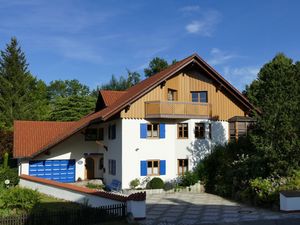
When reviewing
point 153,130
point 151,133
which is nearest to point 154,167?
point 151,133

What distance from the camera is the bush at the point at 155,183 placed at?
26.1 metres

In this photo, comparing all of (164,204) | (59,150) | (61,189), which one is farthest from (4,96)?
(164,204)

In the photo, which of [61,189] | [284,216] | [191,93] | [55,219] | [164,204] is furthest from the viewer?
[191,93]

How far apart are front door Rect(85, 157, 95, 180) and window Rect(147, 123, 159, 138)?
7593mm

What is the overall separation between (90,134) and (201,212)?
16.8 meters

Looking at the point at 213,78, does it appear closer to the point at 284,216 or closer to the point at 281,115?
the point at 281,115

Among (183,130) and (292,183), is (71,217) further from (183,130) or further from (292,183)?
(183,130)

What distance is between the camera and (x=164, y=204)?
20500 mm

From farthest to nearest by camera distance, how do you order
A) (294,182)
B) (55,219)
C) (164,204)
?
(164,204)
(294,182)
(55,219)

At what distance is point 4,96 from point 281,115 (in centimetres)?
4052

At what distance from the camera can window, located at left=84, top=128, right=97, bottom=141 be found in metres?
32.8

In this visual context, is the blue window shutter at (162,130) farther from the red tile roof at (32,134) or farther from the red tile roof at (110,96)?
the red tile roof at (32,134)

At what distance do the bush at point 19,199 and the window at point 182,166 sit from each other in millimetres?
13267

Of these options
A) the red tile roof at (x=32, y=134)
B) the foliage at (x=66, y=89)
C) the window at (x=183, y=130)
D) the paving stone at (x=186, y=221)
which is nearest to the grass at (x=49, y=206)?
the paving stone at (x=186, y=221)
